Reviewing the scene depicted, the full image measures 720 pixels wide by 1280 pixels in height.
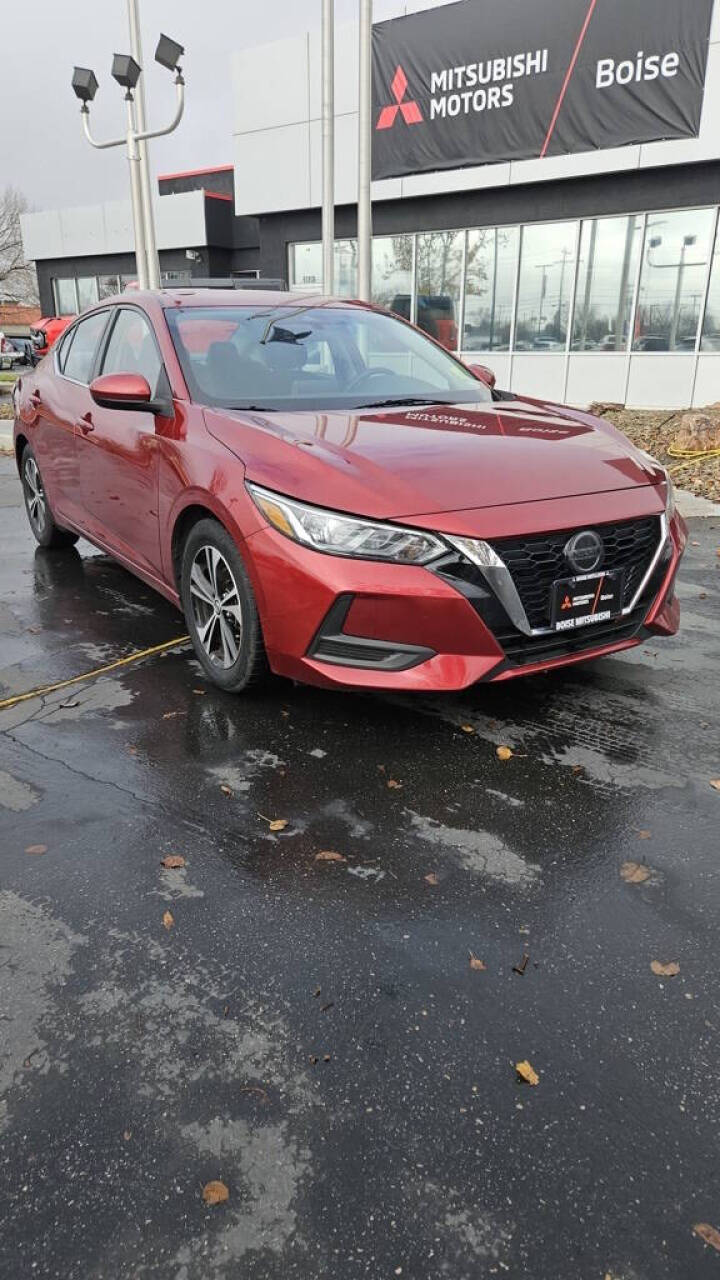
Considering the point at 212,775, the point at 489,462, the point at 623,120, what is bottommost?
the point at 212,775

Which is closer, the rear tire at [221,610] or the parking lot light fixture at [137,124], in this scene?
the rear tire at [221,610]

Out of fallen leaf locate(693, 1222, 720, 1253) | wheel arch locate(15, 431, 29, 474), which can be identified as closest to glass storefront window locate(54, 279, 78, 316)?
wheel arch locate(15, 431, 29, 474)

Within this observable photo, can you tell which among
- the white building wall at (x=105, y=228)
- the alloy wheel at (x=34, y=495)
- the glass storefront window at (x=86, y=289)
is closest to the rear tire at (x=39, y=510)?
the alloy wheel at (x=34, y=495)

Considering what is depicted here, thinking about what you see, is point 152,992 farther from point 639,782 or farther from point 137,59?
point 137,59

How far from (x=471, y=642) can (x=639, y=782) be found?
824 millimetres

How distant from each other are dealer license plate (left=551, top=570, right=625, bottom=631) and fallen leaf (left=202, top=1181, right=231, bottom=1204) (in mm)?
2154

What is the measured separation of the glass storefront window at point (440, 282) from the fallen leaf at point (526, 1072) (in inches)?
684

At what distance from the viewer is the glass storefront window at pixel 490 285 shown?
56.4 feet

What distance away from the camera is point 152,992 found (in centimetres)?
223

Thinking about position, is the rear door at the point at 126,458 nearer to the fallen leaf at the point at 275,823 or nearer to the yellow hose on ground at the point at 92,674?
the yellow hose on ground at the point at 92,674

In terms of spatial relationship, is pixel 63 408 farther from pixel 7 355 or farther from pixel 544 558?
pixel 7 355

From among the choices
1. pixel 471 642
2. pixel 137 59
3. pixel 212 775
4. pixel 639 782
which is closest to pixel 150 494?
pixel 212 775

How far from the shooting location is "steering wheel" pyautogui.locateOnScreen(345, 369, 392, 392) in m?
4.38

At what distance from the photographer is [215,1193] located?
1.70m
